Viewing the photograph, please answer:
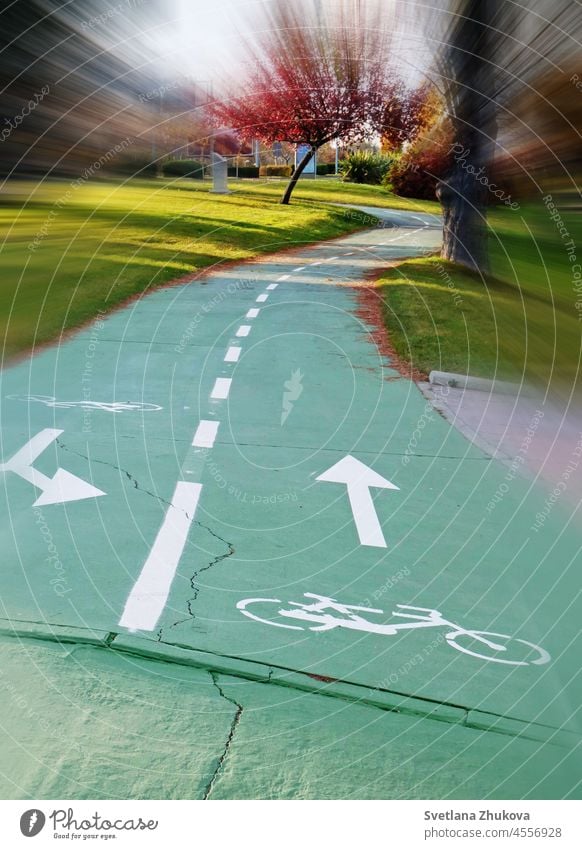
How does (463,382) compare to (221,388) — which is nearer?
(221,388)

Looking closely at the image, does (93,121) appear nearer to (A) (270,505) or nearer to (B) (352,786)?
(A) (270,505)

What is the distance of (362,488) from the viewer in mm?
6359

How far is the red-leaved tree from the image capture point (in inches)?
250

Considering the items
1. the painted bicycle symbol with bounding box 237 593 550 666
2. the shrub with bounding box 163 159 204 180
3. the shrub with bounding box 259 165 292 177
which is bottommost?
the painted bicycle symbol with bounding box 237 593 550 666

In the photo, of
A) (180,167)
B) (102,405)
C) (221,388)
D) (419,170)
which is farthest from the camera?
(419,170)

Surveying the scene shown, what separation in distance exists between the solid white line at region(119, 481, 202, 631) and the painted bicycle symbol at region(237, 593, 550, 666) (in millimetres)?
430

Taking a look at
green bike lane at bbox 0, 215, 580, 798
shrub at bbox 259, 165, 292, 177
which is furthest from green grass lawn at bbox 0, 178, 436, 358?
green bike lane at bbox 0, 215, 580, 798

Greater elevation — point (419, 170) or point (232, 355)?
point (419, 170)

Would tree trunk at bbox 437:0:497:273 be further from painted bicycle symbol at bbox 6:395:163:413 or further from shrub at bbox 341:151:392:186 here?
painted bicycle symbol at bbox 6:395:163:413

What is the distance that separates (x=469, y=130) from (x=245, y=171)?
1770 cm

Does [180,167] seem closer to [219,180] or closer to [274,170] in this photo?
[219,180]

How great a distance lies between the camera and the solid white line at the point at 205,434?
282 inches

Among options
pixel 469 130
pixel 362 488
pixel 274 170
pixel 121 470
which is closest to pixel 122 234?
pixel 469 130

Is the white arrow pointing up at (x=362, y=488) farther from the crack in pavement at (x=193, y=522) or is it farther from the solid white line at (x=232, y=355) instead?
the solid white line at (x=232, y=355)
